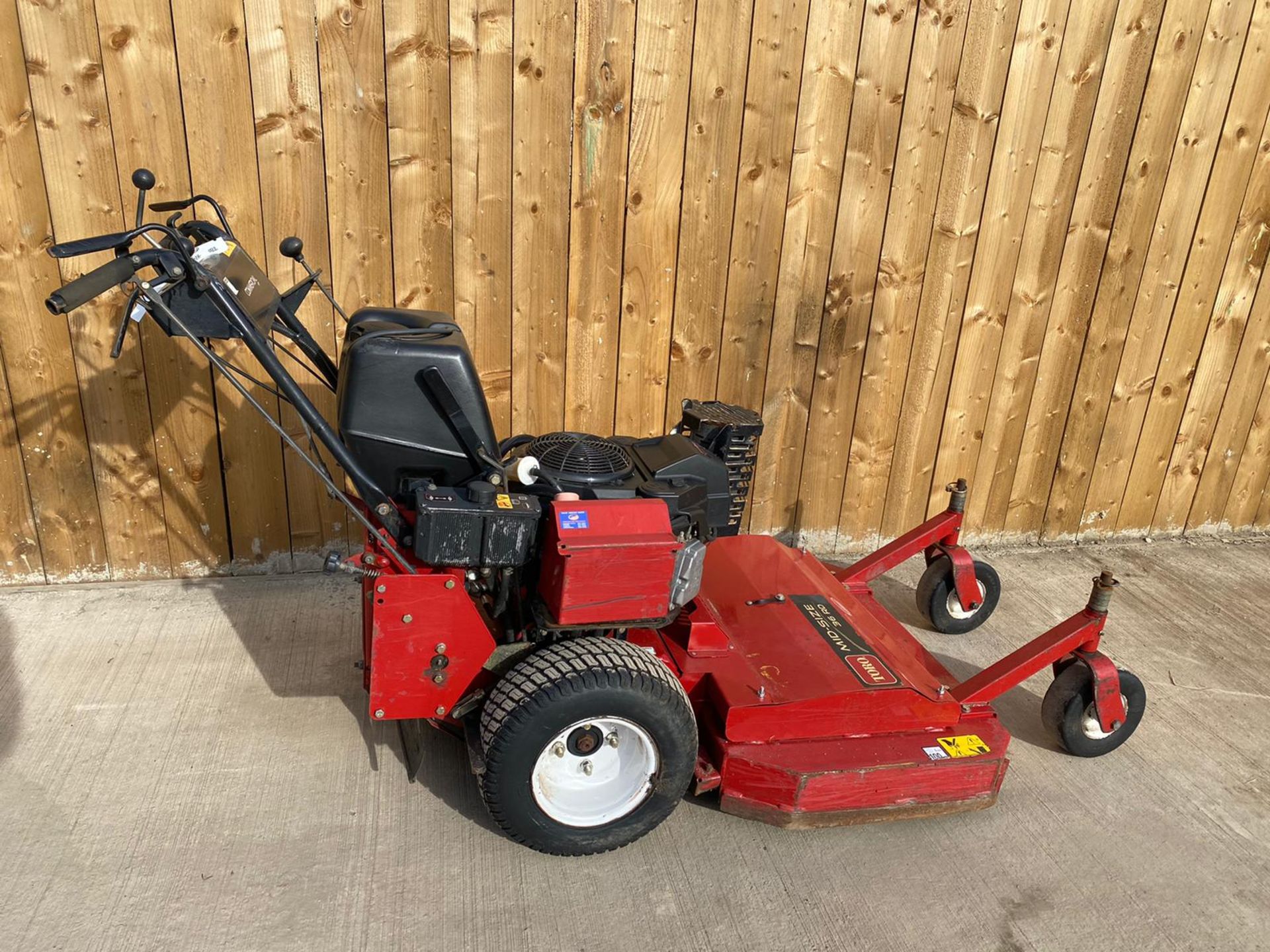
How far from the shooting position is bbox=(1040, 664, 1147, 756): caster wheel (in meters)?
3.01

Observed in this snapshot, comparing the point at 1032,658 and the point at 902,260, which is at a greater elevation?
the point at 902,260

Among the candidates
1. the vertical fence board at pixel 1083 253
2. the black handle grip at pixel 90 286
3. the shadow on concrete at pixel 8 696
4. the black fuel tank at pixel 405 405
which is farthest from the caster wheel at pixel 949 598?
the shadow on concrete at pixel 8 696

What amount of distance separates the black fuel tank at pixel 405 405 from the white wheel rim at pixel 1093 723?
2.07 meters

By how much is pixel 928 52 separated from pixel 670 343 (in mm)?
1519

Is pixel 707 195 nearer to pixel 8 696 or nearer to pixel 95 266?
pixel 95 266

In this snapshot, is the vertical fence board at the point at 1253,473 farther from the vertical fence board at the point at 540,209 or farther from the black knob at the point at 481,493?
the black knob at the point at 481,493

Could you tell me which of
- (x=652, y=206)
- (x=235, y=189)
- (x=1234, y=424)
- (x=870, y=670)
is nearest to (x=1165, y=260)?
(x=1234, y=424)

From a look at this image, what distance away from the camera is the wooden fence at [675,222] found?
3.27 meters

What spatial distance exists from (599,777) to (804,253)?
234 cm

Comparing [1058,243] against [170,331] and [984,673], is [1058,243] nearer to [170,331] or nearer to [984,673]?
[984,673]

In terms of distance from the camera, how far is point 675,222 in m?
3.74

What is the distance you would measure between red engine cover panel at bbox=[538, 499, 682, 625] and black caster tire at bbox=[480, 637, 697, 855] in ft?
0.39

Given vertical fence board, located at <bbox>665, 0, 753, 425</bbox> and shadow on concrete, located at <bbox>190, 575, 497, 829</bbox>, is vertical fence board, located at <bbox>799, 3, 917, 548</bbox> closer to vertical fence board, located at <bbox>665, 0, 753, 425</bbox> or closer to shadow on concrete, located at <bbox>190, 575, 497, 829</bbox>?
vertical fence board, located at <bbox>665, 0, 753, 425</bbox>

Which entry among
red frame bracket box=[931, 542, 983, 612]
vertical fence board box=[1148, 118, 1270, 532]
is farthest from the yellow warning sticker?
vertical fence board box=[1148, 118, 1270, 532]
